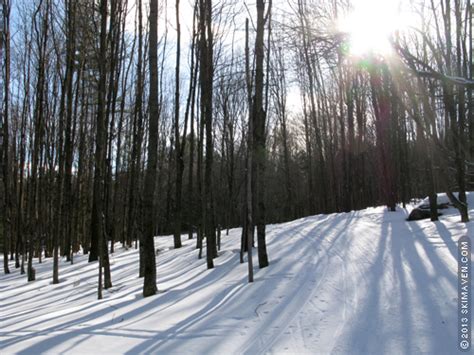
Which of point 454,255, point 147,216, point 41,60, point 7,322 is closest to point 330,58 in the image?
point 454,255

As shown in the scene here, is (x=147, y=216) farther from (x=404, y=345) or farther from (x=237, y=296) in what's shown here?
(x=404, y=345)

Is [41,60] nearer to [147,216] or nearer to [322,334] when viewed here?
[147,216]

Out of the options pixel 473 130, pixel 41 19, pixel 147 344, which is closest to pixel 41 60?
pixel 41 19

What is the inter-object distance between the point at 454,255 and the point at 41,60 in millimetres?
13029

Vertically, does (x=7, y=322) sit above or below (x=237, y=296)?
below

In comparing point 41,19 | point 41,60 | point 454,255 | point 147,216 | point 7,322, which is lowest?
point 7,322

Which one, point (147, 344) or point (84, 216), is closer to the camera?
point (147, 344)

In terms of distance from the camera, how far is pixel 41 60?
1213cm

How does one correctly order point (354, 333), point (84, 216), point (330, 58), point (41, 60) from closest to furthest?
point (354, 333) < point (330, 58) < point (41, 60) < point (84, 216)

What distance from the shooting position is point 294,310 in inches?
166

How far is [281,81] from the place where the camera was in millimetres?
21422

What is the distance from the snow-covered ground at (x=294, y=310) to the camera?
133 inches

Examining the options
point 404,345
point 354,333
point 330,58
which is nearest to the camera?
point 404,345

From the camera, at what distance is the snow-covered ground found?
3.38 metres
